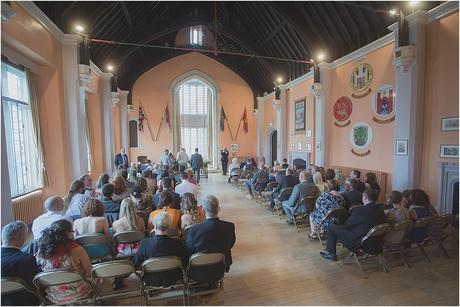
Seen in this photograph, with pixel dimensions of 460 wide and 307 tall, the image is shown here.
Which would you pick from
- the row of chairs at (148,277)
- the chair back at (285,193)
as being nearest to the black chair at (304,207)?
the chair back at (285,193)

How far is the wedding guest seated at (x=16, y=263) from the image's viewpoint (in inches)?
82.2

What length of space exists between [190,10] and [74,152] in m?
8.50

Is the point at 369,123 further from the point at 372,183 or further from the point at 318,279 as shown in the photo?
the point at 318,279

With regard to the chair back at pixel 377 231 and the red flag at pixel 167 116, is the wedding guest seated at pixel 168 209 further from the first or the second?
the red flag at pixel 167 116

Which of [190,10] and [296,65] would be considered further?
[190,10]

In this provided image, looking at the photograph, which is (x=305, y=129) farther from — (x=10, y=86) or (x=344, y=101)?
(x=10, y=86)

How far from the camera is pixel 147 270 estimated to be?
246 centimetres

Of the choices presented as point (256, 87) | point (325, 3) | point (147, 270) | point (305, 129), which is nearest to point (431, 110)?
point (325, 3)

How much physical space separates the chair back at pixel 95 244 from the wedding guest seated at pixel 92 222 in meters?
0.08

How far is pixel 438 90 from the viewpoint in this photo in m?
4.88

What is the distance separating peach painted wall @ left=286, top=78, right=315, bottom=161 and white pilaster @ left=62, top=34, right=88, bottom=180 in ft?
24.5

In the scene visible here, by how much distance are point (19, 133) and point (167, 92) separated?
912 centimetres

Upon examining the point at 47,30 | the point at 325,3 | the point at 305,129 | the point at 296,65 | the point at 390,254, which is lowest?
the point at 390,254

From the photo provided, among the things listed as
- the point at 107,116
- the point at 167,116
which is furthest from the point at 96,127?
the point at 167,116
